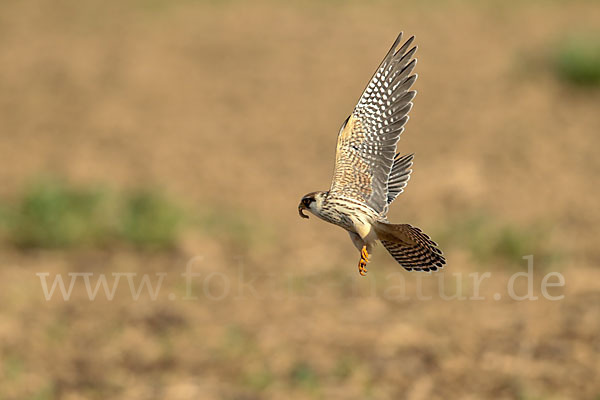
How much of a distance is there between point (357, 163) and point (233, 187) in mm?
10725

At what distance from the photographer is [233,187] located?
42.0 feet

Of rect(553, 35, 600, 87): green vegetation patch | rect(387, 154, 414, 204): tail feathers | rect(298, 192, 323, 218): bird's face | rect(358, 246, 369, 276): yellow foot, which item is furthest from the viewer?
rect(553, 35, 600, 87): green vegetation patch

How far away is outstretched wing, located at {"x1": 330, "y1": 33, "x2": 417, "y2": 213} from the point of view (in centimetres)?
196

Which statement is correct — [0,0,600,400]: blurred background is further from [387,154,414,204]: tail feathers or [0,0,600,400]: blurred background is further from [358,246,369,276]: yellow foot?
[358,246,369,276]: yellow foot

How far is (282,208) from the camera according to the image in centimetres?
1201

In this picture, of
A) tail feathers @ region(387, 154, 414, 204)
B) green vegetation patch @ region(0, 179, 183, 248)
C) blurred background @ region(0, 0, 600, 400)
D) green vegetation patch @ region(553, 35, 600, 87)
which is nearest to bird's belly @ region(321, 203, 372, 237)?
tail feathers @ region(387, 154, 414, 204)

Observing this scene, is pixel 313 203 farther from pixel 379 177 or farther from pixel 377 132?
pixel 377 132

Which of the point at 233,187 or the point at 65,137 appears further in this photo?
the point at 65,137

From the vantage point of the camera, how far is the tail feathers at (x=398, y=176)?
208cm

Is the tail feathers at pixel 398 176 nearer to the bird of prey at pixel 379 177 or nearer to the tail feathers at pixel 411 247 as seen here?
the bird of prey at pixel 379 177

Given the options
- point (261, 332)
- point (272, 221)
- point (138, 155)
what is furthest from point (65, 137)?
point (261, 332)

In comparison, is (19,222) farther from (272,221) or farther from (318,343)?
(318,343)

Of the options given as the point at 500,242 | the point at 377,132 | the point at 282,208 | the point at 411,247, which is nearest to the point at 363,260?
the point at 411,247

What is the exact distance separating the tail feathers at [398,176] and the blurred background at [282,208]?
548cm
